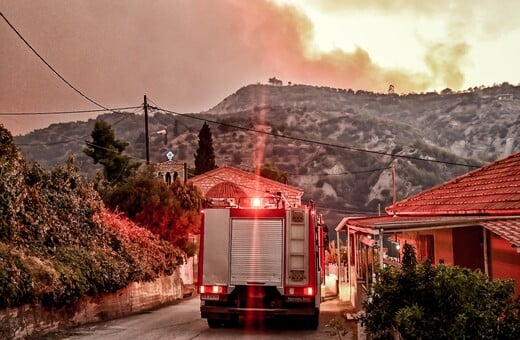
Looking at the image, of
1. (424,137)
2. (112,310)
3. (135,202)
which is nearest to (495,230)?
(112,310)

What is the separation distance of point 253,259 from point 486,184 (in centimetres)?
846

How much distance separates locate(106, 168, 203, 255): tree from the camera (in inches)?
1093

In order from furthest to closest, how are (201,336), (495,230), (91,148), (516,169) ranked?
(91,148) → (516,169) → (201,336) → (495,230)

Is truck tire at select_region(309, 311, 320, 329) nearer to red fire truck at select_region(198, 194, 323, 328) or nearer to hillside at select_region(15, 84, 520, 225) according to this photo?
red fire truck at select_region(198, 194, 323, 328)

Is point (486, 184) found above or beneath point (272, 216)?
above

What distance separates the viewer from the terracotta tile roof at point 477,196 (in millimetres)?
14992

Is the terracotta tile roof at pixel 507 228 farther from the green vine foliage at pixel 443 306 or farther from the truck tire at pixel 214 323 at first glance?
the truck tire at pixel 214 323

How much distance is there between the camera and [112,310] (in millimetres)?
17625

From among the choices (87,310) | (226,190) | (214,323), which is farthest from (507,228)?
(226,190)

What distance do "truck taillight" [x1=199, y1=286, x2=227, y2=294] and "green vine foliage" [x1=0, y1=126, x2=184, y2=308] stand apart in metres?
3.19

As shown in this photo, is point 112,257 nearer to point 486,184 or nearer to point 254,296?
point 254,296

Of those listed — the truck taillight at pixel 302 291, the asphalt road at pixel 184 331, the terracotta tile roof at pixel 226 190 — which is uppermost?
the terracotta tile roof at pixel 226 190

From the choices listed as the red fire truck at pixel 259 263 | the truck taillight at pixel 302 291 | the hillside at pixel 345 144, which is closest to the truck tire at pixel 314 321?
the red fire truck at pixel 259 263

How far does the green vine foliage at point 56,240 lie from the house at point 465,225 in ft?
23.9
